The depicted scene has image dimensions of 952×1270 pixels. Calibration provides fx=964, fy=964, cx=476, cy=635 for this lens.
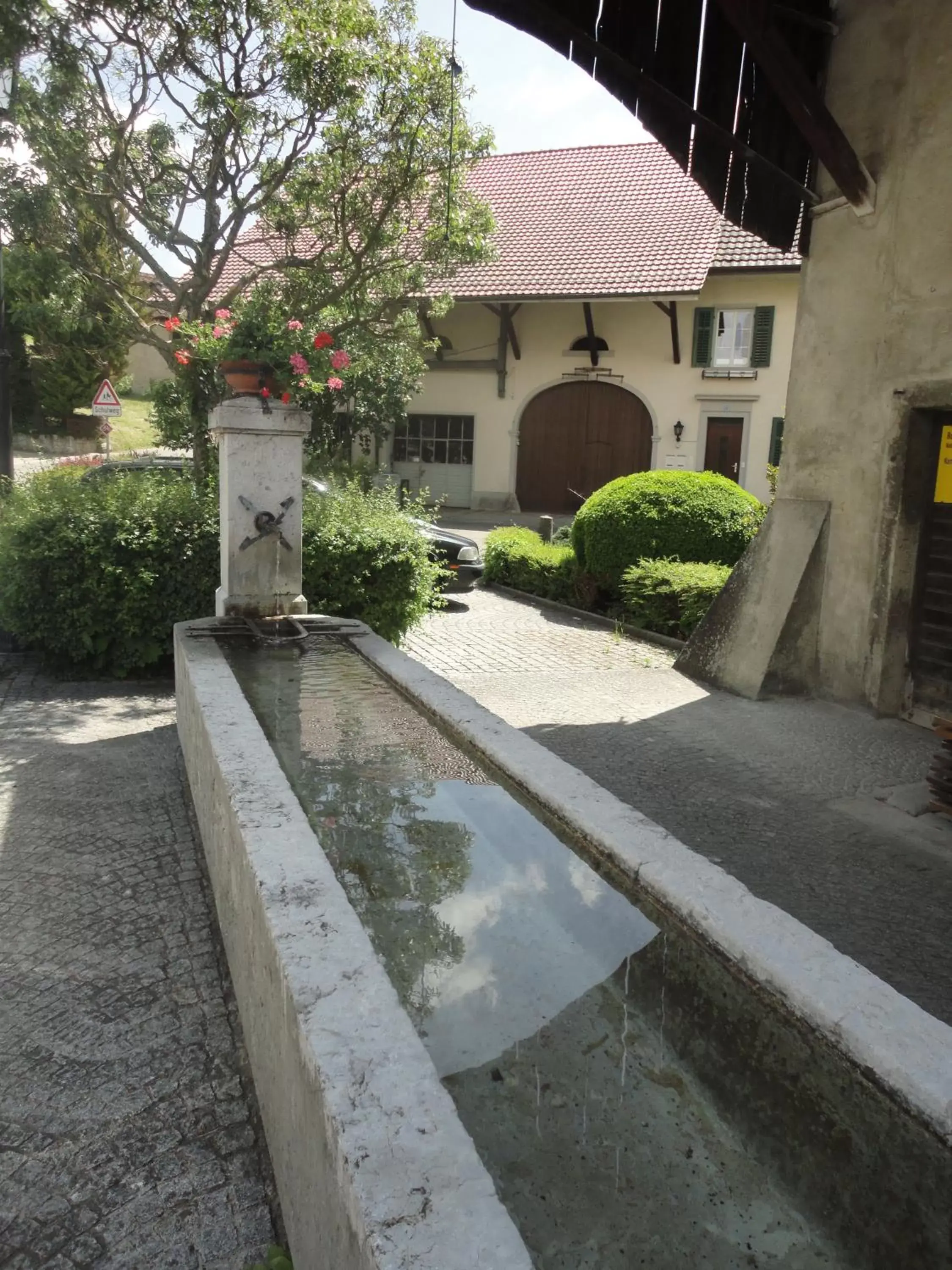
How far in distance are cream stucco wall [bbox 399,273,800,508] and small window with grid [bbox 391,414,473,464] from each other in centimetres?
24

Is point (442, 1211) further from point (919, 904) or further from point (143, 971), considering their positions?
point (919, 904)

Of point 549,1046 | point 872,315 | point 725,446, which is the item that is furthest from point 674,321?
point 549,1046

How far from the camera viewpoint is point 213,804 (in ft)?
12.7

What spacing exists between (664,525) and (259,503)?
6.53 m

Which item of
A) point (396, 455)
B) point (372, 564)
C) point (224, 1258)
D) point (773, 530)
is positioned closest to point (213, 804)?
point (224, 1258)

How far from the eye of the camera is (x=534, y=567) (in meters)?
13.5

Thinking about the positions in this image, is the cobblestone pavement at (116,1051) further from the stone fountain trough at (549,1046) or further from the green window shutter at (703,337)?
the green window shutter at (703,337)

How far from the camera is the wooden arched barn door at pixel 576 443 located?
22.9 m

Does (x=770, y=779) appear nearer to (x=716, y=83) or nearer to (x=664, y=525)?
(x=716, y=83)

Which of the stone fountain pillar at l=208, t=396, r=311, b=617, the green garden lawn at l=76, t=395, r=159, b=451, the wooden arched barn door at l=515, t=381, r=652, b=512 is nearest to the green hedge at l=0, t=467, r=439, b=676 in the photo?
the stone fountain pillar at l=208, t=396, r=311, b=617

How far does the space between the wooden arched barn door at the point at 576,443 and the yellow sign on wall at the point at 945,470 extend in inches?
632

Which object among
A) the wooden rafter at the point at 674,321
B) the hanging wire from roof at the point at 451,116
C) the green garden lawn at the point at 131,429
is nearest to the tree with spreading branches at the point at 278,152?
the hanging wire from roof at the point at 451,116

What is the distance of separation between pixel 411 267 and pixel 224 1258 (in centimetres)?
1010

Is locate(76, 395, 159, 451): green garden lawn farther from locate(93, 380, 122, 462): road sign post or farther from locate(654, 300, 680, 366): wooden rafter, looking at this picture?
locate(654, 300, 680, 366): wooden rafter
